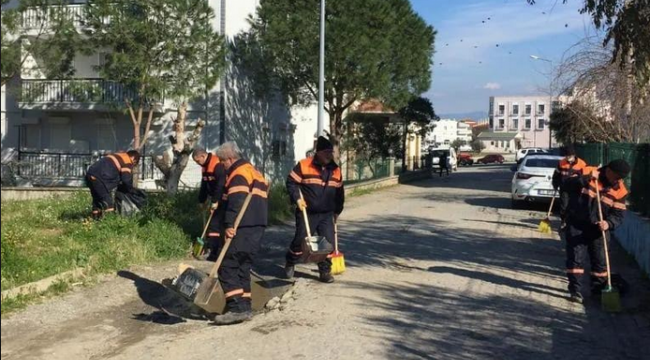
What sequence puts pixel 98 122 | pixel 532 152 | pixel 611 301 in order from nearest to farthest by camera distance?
pixel 611 301, pixel 98 122, pixel 532 152

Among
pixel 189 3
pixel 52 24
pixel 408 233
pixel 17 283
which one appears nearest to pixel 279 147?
pixel 189 3

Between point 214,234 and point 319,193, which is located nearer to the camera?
point 319,193

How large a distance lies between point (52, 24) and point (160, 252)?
9158 mm

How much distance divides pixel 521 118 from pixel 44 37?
407 feet

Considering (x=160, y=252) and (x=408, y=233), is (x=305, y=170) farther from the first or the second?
(x=408, y=233)

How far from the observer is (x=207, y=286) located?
6805mm

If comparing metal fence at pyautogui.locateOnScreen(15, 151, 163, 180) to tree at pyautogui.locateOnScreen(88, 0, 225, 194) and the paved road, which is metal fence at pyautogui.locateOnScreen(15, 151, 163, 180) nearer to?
tree at pyautogui.locateOnScreen(88, 0, 225, 194)

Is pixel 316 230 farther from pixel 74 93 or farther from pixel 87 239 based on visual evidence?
pixel 74 93

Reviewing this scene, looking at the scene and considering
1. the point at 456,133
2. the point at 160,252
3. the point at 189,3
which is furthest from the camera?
the point at 456,133

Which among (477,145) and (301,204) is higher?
(477,145)

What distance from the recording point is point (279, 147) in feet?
94.8

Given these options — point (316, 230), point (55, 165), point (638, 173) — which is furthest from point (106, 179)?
point (55, 165)

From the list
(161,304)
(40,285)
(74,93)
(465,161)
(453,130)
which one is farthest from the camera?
(453,130)

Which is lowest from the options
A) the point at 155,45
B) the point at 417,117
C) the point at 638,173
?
the point at 638,173
